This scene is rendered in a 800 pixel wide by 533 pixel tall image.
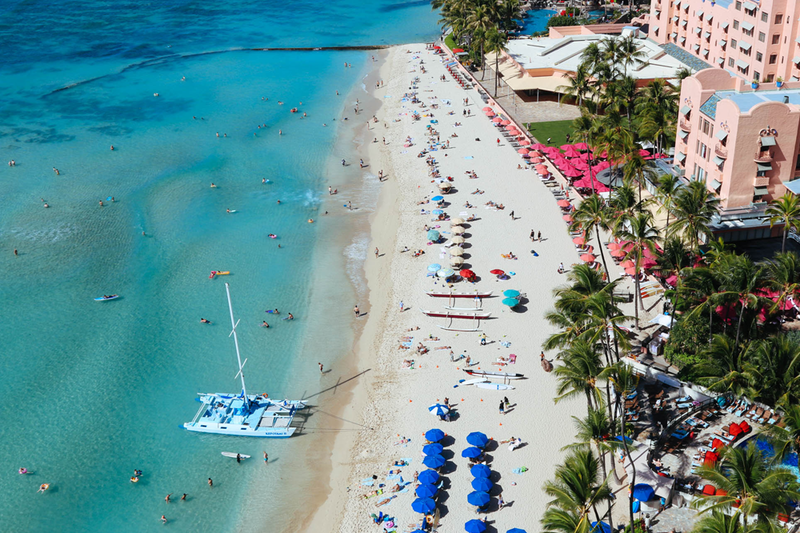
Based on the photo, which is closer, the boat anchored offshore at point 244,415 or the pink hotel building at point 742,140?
the boat anchored offshore at point 244,415

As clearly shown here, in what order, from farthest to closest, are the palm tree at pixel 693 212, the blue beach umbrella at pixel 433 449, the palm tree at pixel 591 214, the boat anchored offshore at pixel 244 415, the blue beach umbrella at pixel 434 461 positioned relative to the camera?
the palm tree at pixel 591 214
the palm tree at pixel 693 212
the boat anchored offshore at pixel 244 415
the blue beach umbrella at pixel 433 449
the blue beach umbrella at pixel 434 461

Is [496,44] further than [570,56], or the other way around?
[496,44]

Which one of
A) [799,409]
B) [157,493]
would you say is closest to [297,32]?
[157,493]

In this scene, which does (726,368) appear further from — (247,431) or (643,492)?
(247,431)

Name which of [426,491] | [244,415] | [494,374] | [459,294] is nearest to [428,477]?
[426,491]

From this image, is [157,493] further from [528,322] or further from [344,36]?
[344,36]

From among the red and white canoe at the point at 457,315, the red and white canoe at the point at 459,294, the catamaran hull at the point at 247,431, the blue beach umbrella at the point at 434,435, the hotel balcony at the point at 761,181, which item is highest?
the hotel balcony at the point at 761,181

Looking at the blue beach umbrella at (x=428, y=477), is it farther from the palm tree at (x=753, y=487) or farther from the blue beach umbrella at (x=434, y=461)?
the palm tree at (x=753, y=487)

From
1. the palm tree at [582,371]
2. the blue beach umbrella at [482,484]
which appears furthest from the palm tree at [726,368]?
the blue beach umbrella at [482,484]
